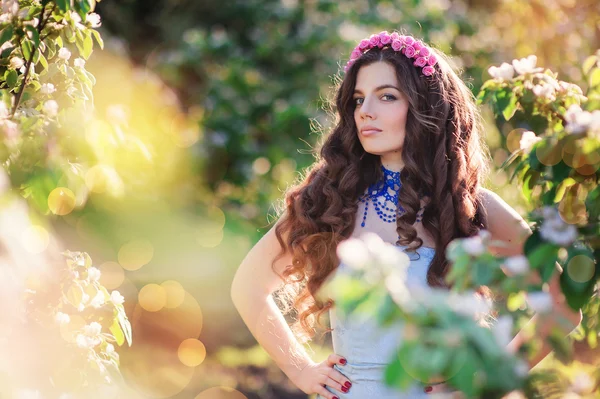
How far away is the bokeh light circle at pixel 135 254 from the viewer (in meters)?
6.00

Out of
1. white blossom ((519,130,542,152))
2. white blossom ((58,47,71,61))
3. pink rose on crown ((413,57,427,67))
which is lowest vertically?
white blossom ((58,47,71,61))

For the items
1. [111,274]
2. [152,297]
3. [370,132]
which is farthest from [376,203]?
[152,297]

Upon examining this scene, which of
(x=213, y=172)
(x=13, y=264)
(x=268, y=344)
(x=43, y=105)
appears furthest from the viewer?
(x=213, y=172)

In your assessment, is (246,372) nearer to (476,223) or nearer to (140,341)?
(140,341)

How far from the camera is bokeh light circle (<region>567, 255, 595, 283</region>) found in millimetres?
1302

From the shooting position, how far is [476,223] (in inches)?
87.2

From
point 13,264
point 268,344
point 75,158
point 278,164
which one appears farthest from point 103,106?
point 13,264

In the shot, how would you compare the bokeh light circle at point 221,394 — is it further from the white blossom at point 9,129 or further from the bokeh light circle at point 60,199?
the white blossom at point 9,129

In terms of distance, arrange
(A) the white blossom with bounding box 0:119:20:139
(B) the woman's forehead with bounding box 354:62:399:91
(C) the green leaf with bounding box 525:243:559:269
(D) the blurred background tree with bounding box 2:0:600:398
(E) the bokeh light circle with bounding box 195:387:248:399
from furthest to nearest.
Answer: (D) the blurred background tree with bounding box 2:0:600:398, (E) the bokeh light circle with bounding box 195:387:248:399, (B) the woman's forehead with bounding box 354:62:399:91, (A) the white blossom with bounding box 0:119:20:139, (C) the green leaf with bounding box 525:243:559:269

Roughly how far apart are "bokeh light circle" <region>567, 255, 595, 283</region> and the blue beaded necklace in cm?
89

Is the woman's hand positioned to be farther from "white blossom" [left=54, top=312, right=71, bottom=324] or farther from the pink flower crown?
the pink flower crown

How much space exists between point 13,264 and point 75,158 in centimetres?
41

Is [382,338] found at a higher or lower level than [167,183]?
higher

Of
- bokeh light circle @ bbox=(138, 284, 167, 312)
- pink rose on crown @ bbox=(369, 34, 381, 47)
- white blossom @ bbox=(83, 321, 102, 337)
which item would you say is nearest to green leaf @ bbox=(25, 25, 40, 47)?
white blossom @ bbox=(83, 321, 102, 337)
